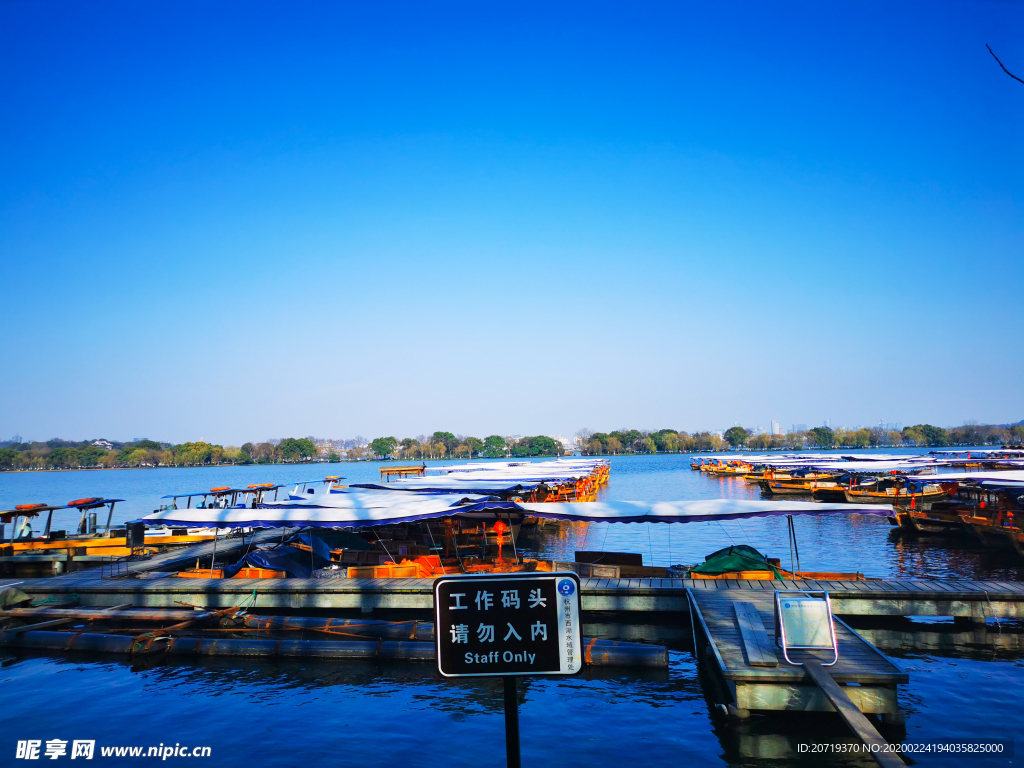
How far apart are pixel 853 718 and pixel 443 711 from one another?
24.7 feet

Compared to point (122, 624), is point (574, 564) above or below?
above

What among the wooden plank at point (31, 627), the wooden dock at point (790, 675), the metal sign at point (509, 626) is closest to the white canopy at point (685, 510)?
the wooden dock at point (790, 675)

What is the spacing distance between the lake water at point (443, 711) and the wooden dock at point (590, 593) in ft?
2.86

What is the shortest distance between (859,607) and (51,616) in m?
22.1

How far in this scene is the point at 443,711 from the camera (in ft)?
43.0

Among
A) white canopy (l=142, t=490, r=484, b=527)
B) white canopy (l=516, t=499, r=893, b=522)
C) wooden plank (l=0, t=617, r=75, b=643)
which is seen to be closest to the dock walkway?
wooden plank (l=0, t=617, r=75, b=643)

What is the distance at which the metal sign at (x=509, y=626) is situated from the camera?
404 centimetres

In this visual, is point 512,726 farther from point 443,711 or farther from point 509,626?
point 443,711

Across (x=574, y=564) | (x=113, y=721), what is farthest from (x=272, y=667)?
(x=574, y=564)

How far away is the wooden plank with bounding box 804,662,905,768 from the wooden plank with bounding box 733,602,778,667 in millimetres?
687

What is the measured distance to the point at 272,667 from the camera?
15781mm

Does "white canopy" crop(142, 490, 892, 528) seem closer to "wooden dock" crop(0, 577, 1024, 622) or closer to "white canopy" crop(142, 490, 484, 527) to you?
"white canopy" crop(142, 490, 484, 527)

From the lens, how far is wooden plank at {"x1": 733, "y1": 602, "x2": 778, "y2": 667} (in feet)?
37.1

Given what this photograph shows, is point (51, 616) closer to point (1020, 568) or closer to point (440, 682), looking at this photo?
point (440, 682)
